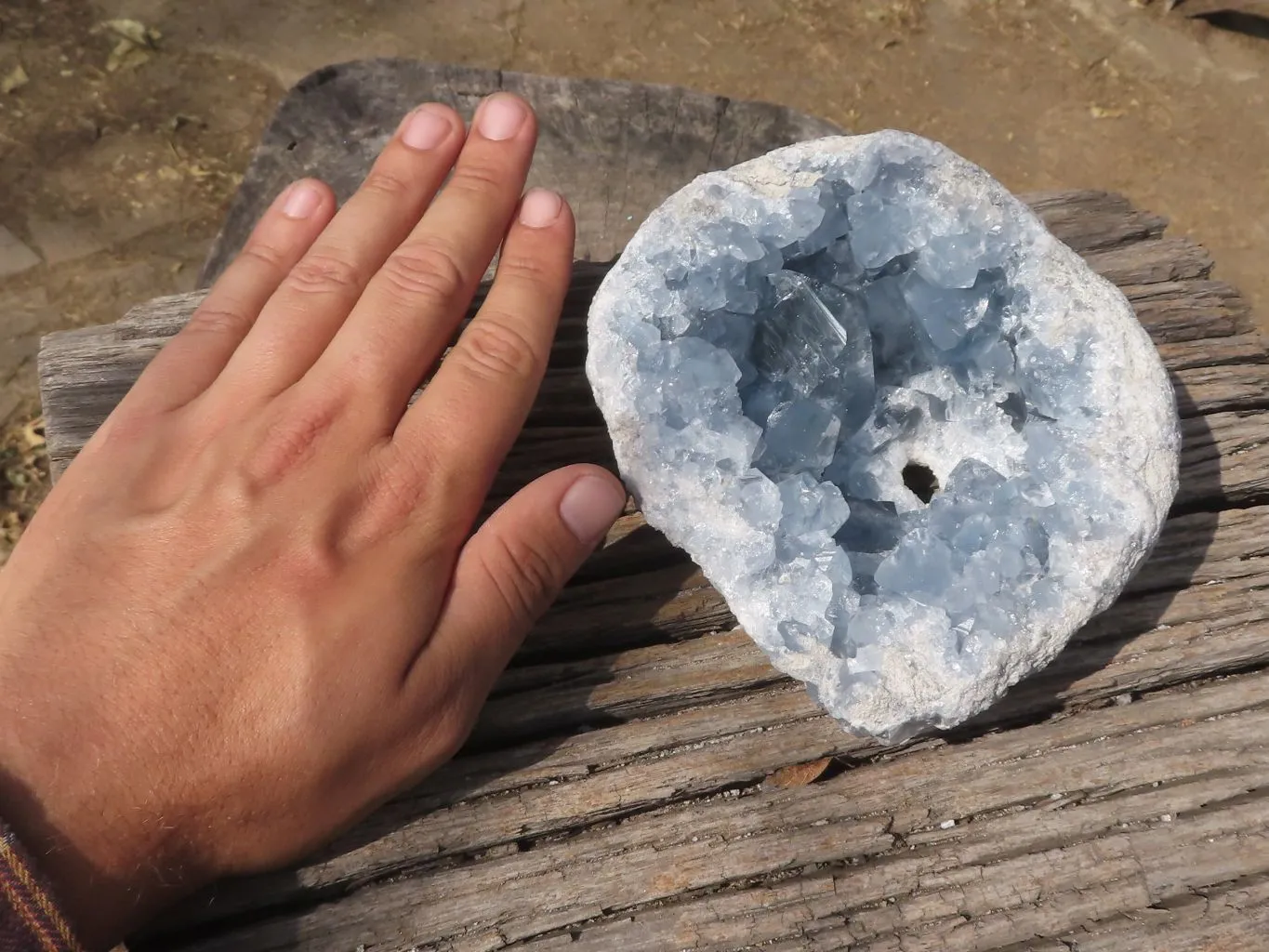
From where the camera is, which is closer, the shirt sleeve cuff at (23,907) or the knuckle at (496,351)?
the shirt sleeve cuff at (23,907)

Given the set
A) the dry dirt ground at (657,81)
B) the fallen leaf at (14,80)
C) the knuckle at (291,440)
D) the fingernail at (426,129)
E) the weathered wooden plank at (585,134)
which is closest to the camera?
the knuckle at (291,440)

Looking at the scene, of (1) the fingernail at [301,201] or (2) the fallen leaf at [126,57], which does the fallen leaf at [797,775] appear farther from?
(2) the fallen leaf at [126,57]

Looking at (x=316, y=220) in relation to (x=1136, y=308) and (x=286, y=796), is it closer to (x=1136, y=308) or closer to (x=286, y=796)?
(x=286, y=796)

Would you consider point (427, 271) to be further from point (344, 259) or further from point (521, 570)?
point (521, 570)

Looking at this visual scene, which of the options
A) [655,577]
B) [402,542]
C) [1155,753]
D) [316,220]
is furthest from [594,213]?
[1155,753]

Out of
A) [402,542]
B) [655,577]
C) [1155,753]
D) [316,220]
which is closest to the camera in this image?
[402,542]

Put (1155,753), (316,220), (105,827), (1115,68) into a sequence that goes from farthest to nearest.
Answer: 1. (1115,68)
2. (316,220)
3. (1155,753)
4. (105,827)

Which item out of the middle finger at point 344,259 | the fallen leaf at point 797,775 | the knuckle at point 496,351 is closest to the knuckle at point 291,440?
the middle finger at point 344,259
